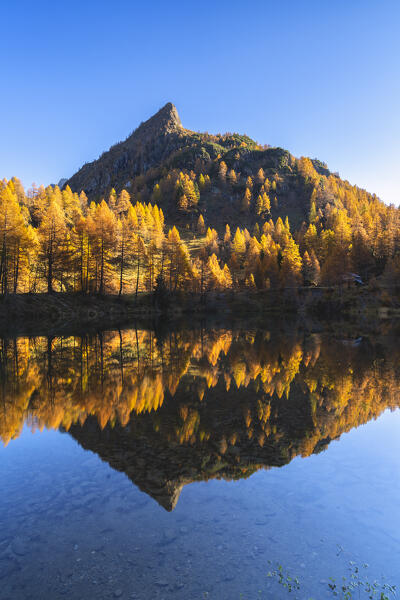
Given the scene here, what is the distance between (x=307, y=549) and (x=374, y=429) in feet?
25.9

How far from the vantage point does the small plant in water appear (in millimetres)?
4949

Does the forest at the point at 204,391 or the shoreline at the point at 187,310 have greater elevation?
the shoreline at the point at 187,310

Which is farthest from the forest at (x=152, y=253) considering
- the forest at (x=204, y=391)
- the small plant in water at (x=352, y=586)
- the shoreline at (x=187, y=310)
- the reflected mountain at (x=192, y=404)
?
the small plant in water at (x=352, y=586)

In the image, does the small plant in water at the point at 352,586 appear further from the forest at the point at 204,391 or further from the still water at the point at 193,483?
the forest at the point at 204,391

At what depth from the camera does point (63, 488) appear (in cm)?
812

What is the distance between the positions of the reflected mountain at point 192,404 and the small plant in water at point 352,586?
294 cm

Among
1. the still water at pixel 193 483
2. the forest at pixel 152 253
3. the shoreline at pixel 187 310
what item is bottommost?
the still water at pixel 193 483

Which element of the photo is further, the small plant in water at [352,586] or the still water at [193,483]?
the still water at [193,483]

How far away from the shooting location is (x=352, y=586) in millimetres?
5109

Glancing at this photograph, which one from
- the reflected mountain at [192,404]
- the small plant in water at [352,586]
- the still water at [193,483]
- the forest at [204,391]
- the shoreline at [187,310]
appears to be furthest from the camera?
the shoreline at [187,310]

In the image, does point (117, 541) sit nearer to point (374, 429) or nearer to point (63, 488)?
point (63, 488)

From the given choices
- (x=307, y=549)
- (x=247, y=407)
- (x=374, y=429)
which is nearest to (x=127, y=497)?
(x=307, y=549)

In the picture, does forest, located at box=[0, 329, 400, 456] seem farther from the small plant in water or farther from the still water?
the small plant in water

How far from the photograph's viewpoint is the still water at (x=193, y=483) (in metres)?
5.40
